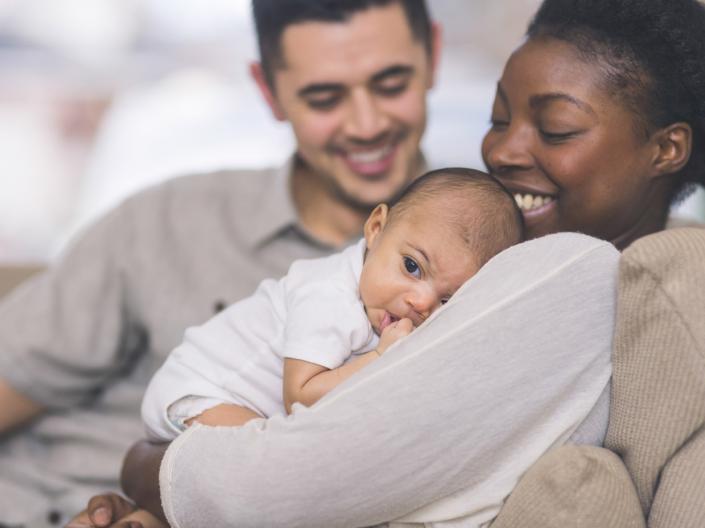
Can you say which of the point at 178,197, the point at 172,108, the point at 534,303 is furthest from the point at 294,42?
the point at 172,108

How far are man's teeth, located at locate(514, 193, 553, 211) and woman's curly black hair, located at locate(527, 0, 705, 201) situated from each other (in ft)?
0.39

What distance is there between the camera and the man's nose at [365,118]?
1341mm

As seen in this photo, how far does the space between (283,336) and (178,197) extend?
0.72 meters

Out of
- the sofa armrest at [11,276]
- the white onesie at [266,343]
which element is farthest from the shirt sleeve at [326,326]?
the sofa armrest at [11,276]

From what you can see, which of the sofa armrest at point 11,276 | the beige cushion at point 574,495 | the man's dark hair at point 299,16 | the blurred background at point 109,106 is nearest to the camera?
the beige cushion at point 574,495

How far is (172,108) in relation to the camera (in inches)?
100

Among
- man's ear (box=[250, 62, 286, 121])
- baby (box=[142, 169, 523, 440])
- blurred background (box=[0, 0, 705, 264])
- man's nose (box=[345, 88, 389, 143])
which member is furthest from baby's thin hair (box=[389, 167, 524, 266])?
blurred background (box=[0, 0, 705, 264])

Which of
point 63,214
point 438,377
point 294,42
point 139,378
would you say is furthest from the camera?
point 63,214

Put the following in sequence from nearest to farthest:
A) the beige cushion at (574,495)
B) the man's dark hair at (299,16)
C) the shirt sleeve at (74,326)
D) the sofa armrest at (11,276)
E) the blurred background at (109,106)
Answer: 1. the beige cushion at (574,495)
2. the man's dark hair at (299,16)
3. the shirt sleeve at (74,326)
4. the sofa armrest at (11,276)
5. the blurred background at (109,106)

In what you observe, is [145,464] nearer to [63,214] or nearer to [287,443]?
[287,443]

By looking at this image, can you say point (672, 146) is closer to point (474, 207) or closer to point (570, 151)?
point (570, 151)

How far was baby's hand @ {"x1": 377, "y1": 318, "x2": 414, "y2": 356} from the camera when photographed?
0.77 meters

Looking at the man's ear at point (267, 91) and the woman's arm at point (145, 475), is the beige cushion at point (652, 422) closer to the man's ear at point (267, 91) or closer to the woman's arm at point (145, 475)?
the woman's arm at point (145, 475)

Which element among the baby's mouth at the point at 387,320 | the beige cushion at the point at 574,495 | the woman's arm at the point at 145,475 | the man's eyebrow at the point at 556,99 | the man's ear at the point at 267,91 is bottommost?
the woman's arm at the point at 145,475
